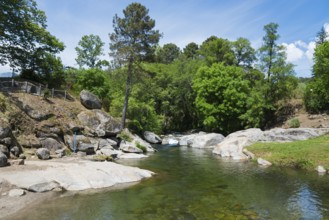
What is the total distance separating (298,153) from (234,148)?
8882 millimetres

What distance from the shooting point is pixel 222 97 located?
58.4m

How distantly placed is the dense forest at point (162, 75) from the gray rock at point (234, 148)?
47.0 ft

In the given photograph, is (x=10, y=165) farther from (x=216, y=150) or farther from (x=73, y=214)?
(x=216, y=150)

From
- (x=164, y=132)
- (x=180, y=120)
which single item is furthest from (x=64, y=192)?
(x=180, y=120)

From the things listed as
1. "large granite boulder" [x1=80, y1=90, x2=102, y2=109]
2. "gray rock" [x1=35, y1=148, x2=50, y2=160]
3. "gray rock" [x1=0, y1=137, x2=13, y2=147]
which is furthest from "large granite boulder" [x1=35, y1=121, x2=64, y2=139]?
"large granite boulder" [x1=80, y1=90, x2=102, y2=109]

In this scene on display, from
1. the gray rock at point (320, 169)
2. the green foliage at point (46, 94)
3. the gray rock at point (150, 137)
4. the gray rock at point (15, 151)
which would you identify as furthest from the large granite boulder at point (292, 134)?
the gray rock at point (15, 151)

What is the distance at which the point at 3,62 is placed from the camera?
4378cm

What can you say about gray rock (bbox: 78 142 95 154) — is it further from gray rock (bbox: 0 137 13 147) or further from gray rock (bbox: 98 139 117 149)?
gray rock (bbox: 0 137 13 147)

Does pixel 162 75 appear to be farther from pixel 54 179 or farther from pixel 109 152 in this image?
pixel 54 179

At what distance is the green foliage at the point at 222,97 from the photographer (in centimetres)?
5650

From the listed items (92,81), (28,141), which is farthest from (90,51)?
(28,141)

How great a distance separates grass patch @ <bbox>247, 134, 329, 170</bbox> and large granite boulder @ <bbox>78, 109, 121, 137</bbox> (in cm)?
1713

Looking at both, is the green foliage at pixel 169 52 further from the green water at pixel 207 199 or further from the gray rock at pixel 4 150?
the gray rock at pixel 4 150

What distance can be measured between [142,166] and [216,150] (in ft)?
47.6
